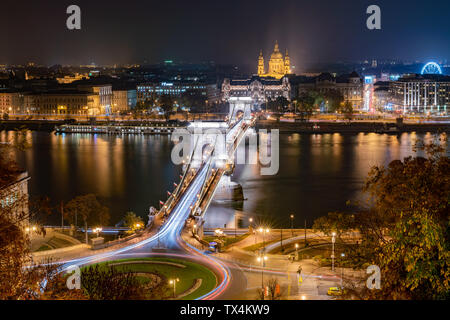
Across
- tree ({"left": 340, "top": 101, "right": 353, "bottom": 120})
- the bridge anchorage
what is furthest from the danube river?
tree ({"left": 340, "top": 101, "right": 353, "bottom": 120})

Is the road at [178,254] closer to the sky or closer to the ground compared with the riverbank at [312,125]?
closer to the ground

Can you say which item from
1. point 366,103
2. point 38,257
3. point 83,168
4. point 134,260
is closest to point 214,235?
point 134,260

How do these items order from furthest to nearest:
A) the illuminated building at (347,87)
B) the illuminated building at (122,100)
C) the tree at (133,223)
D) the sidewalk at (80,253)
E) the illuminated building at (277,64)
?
the illuminated building at (277,64), the illuminated building at (347,87), the illuminated building at (122,100), the tree at (133,223), the sidewalk at (80,253)

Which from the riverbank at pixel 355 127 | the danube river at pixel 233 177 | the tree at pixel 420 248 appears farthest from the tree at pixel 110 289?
the riverbank at pixel 355 127

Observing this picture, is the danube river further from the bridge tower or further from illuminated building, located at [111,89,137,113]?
illuminated building, located at [111,89,137,113]

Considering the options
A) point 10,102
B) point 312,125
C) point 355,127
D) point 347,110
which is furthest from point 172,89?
point 355,127

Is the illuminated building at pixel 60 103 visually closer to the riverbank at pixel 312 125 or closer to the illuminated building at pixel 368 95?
the riverbank at pixel 312 125
